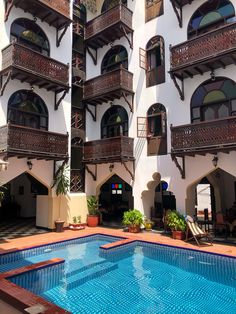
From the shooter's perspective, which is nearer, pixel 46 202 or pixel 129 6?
pixel 46 202

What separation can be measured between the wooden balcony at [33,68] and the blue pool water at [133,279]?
326 inches

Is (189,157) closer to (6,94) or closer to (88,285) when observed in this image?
(88,285)

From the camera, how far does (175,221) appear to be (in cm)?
1305

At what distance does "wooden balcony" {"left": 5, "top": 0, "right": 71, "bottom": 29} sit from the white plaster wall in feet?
11.0

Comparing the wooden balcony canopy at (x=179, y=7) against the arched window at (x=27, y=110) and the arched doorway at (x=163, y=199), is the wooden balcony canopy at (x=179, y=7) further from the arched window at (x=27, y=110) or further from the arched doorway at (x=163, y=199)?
the arched doorway at (x=163, y=199)

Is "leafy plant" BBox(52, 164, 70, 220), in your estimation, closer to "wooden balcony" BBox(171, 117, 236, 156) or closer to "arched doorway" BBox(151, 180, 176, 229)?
"arched doorway" BBox(151, 180, 176, 229)

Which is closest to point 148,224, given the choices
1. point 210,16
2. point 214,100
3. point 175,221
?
point 175,221

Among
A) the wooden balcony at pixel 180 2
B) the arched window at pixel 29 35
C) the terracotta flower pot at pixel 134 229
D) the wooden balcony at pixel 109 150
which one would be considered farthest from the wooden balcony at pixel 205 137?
the arched window at pixel 29 35

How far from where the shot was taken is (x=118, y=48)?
17.8 m

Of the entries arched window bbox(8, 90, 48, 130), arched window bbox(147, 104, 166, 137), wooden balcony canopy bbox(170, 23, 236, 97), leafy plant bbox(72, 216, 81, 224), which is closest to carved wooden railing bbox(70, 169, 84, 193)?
leafy plant bbox(72, 216, 81, 224)

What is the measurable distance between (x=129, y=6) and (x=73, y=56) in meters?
4.68

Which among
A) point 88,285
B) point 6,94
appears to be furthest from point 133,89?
point 88,285

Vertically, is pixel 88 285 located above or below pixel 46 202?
below

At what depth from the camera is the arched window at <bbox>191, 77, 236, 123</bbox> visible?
12719 mm
